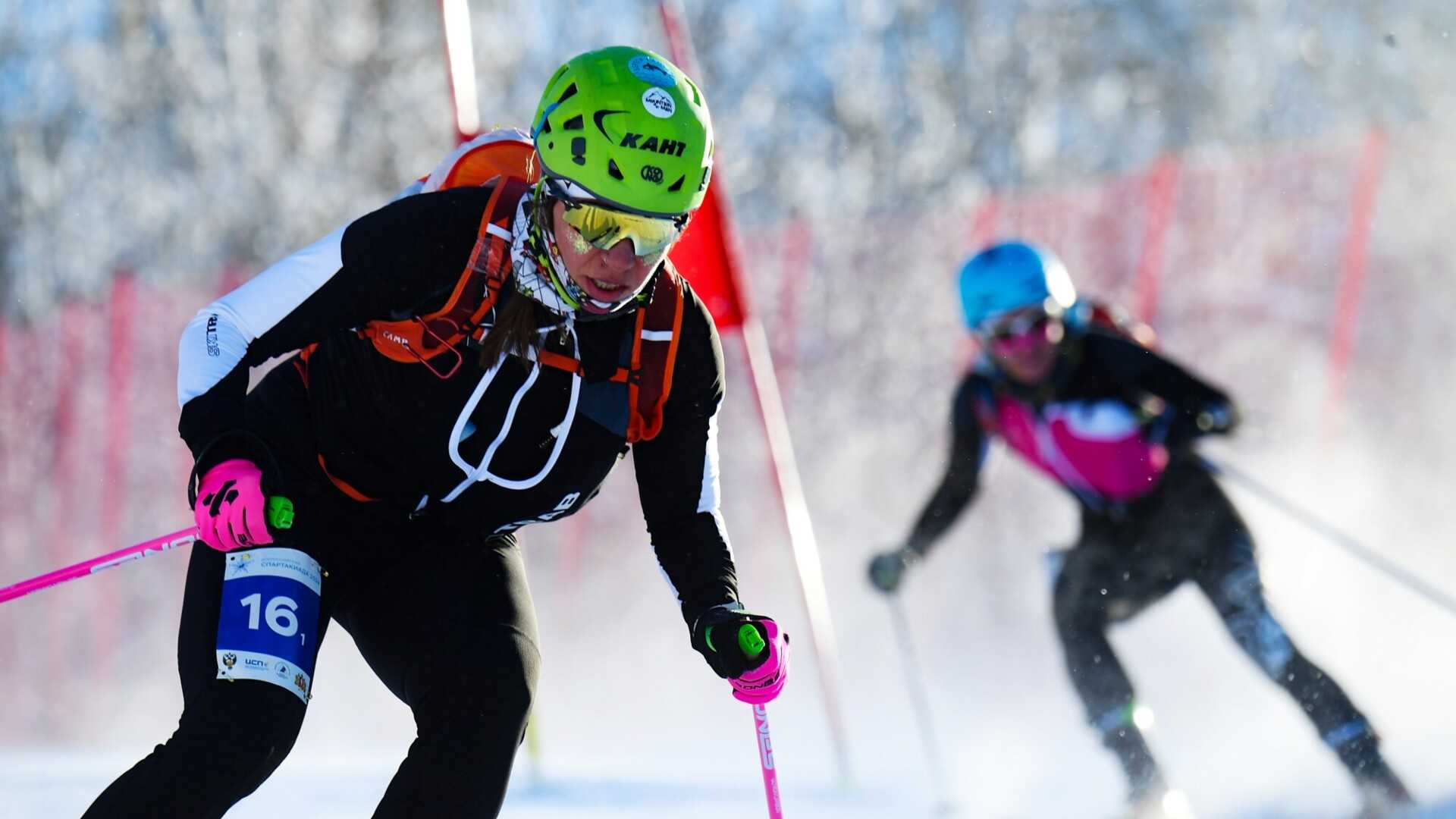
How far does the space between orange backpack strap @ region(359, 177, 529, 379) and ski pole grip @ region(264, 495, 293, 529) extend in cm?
38

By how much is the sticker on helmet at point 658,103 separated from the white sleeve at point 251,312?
1.87ft

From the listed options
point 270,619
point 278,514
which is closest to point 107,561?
point 270,619

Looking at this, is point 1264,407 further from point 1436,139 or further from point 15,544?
point 15,544

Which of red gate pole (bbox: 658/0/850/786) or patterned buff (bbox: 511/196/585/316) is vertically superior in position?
red gate pole (bbox: 658/0/850/786)

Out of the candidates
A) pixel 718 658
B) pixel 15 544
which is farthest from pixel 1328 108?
pixel 718 658

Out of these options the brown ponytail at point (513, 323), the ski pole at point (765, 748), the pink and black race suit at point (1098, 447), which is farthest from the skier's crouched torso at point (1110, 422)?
the brown ponytail at point (513, 323)

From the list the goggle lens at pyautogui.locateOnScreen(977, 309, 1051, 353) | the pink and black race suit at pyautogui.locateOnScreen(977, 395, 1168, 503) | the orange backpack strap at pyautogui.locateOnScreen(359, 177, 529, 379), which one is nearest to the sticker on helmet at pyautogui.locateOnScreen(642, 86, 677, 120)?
the orange backpack strap at pyautogui.locateOnScreen(359, 177, 529, 379)

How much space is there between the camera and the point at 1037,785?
5480 mm

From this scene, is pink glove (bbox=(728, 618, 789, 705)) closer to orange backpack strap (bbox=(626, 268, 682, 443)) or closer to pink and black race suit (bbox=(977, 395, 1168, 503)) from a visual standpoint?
orange backpack strap (bbox=(626, 268, 682, 443))

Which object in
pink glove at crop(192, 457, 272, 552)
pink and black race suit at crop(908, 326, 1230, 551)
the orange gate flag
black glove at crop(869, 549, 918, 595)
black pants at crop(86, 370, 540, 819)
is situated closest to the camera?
black pants at crop(86, 370, 540, 819)

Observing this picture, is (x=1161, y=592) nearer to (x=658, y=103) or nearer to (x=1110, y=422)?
(x=1110, y=422)

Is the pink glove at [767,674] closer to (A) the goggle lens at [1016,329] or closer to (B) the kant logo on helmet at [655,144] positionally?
(B) the kant logo on helmet at [655,144]

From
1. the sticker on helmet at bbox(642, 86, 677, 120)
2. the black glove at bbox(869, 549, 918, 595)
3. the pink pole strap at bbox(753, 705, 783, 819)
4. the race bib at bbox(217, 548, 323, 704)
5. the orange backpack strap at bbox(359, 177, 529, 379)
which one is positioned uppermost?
the black glove at bbox(869, 549, 918, 595)

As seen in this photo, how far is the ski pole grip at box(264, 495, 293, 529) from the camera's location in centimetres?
247
